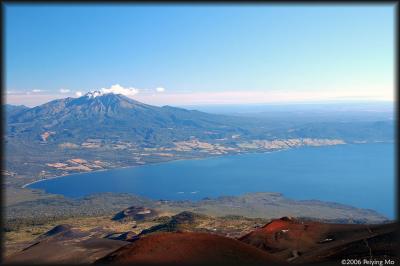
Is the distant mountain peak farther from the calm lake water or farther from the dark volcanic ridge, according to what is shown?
the dark volcanic ridge

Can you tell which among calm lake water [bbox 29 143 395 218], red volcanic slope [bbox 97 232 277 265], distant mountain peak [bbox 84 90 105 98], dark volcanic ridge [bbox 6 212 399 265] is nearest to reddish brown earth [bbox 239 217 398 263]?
dark volcanic ridge [bbox 6 212 399 265]

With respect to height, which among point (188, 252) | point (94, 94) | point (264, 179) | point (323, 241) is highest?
point (94, 94)

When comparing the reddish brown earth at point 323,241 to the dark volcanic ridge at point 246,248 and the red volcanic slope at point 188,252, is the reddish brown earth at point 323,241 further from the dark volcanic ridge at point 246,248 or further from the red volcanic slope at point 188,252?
the red volcanic slope at point 188,252

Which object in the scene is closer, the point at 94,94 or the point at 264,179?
the point at 264,179

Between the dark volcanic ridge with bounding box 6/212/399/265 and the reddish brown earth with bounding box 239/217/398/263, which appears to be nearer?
the dark volcanic ridge with bounding box 6/212/399/265

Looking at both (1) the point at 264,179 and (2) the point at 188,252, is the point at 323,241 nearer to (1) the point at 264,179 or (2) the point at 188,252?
(2) the point at 188,252

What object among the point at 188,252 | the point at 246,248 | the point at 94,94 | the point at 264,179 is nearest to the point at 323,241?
the point at 246,248
